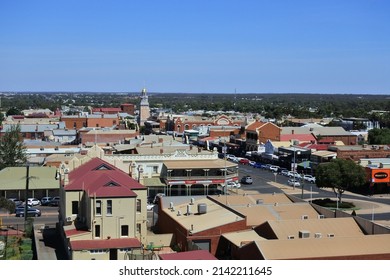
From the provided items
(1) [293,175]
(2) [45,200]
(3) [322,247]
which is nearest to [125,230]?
(3) [322,247]

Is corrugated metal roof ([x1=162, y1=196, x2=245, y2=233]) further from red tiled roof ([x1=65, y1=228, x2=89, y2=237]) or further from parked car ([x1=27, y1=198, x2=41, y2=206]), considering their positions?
parked car ([x1=27, y1=198, x2=41, y2=206])

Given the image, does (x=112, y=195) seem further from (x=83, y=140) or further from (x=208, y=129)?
(x=208, y=129)

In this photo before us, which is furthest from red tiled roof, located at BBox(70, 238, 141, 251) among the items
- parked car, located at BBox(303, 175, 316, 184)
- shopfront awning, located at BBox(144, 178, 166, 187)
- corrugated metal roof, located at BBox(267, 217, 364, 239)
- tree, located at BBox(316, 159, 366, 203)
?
parked car, located at BBox(303, 175, 316, 184)

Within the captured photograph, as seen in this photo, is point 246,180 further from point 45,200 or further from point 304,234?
point 304,234

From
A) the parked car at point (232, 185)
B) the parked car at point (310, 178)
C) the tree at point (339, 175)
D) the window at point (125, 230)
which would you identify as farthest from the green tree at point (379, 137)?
the window at point (125, 230)
